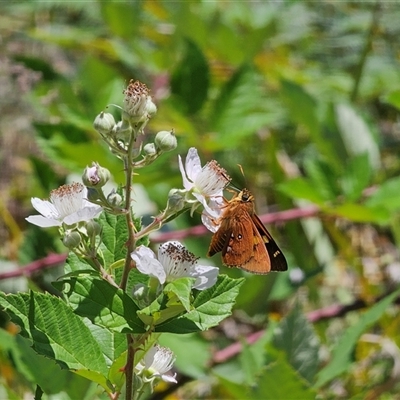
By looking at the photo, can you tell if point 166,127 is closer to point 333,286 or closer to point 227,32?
point 227,32

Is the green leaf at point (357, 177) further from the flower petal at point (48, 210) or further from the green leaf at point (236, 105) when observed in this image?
the flower petal at point (48, 210)

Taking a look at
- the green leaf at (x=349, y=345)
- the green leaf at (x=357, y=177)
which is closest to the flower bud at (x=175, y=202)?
the green leaf at (x=349, y=345)

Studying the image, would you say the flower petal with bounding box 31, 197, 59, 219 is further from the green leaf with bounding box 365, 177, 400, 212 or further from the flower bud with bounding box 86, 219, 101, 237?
the green leaf with bounding box 365, 177, 400, 212

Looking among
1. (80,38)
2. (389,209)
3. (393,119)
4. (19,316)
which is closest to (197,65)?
(389,209)

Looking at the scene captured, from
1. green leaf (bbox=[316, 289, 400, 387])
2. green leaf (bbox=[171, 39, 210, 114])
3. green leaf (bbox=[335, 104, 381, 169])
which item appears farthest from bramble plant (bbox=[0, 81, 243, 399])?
green leaf (bbox=[335, 104, 381, 169])

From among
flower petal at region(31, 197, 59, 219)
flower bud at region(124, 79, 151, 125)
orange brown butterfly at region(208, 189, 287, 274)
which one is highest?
flower bud at region(124, 79, 151, 125)

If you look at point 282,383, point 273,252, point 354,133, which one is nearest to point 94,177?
point 273,252
